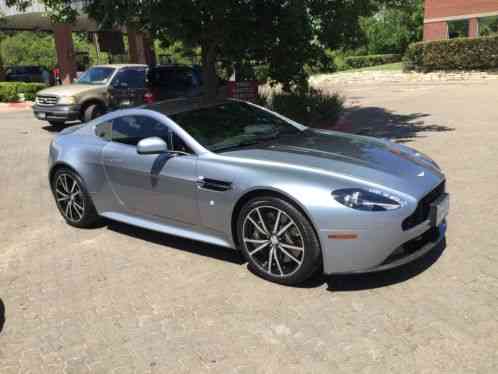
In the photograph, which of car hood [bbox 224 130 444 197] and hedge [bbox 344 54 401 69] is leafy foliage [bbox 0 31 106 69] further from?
car hood [bbox 224 130 444 197]

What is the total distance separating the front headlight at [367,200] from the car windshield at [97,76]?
41.3ft

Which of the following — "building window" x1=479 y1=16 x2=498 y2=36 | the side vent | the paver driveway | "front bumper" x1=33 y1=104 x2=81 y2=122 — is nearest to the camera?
the paver driveway

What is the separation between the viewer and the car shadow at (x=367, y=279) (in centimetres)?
425

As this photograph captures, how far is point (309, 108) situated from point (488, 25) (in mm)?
24103

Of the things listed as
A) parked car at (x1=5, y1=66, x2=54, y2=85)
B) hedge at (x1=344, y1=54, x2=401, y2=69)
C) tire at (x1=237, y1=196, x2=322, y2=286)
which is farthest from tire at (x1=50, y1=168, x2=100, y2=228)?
hedge at (x1=344, y1=54, x2=401, y2=69)

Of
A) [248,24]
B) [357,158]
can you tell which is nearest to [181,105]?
[357,158]

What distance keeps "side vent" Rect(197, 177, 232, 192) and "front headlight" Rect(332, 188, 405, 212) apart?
0.97 metres

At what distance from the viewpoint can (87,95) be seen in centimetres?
1462

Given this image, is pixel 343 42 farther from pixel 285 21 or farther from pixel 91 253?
pixel 91 253

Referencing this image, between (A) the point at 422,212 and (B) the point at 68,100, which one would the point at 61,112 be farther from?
(A) the point at 422,212

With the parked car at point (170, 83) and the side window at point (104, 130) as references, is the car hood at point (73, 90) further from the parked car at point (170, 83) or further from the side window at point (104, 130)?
the side window at point (104, 130)

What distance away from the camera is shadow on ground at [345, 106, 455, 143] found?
37.4 feet

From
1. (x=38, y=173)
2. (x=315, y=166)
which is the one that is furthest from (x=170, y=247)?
(x=38, y=173)

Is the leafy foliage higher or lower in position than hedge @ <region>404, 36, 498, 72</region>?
higher
